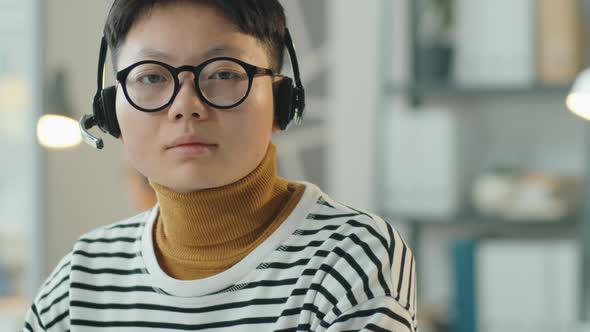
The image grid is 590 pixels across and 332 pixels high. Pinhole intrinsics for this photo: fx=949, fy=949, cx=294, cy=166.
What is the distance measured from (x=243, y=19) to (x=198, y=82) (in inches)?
3.0

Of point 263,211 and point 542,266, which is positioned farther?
point 542,266

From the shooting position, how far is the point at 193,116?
84 centimetres

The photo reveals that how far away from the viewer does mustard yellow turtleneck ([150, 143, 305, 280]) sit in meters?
0.91

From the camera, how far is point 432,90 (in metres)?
2.99

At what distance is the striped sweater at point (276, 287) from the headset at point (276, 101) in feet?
0.27

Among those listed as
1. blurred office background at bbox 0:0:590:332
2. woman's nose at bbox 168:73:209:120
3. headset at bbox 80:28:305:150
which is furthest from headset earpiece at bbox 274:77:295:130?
blurred office background at bbox 0:0:590:332

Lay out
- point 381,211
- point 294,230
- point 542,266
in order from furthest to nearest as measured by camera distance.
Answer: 1. point 381,211
2. point 542,266
3. point 294,230

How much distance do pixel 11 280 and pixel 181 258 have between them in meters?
2.35

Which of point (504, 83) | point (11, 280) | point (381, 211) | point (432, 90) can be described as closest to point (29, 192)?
point (11, 280)

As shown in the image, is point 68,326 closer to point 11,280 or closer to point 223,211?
point 223,211

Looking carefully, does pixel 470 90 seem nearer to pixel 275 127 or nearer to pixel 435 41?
pixel 435 41

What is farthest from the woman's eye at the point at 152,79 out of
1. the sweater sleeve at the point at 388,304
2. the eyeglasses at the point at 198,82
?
the sweater sleeve at the point at 388,304

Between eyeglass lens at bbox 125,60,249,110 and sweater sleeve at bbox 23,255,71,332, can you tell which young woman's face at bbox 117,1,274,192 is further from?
sweater sleeve at bbox 23,255,71,332

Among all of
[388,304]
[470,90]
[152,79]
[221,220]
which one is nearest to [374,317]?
[388,304]
